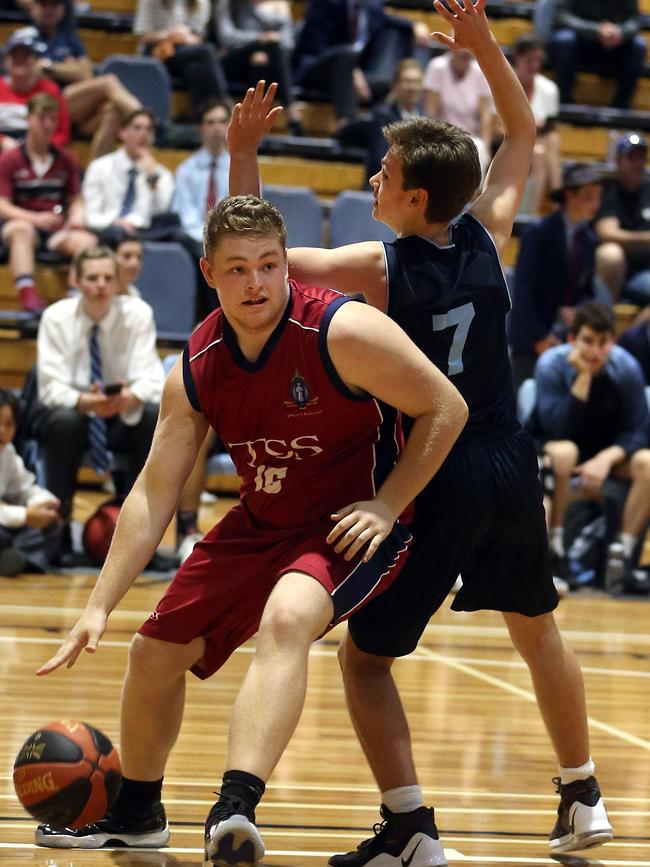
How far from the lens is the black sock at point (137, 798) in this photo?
3.51m

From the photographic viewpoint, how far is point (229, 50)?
12016 mm

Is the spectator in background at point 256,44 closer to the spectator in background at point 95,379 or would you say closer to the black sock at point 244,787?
the spectator in background at point 95,379

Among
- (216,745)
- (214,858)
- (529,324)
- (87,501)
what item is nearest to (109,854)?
(214,858)

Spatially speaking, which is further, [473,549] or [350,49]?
[350,49]

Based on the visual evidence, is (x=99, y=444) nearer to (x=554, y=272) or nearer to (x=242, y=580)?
(x=554, y=272)

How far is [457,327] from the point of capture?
11.5 feet

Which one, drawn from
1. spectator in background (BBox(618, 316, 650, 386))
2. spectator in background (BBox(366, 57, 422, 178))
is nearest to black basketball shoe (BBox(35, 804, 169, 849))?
spectator in background (BBox(618, 316, 650, 386))

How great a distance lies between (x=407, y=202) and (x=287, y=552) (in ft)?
2.96

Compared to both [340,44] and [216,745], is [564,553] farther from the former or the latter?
[340,44]

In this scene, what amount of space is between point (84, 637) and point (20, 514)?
14.9 feet

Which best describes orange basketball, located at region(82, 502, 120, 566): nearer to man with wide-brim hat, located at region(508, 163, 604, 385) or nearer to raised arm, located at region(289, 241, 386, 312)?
man with wide-brim hat, located at region(508, 163, 604, 385)

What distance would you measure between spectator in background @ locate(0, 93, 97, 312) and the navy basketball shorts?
6.28 meters

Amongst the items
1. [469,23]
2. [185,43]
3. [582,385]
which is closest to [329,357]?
[469,23]

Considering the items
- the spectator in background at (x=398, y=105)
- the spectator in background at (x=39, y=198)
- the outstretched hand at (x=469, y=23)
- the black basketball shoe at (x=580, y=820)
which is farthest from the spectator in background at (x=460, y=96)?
the black basketball shoe at (x=580, y=820)
